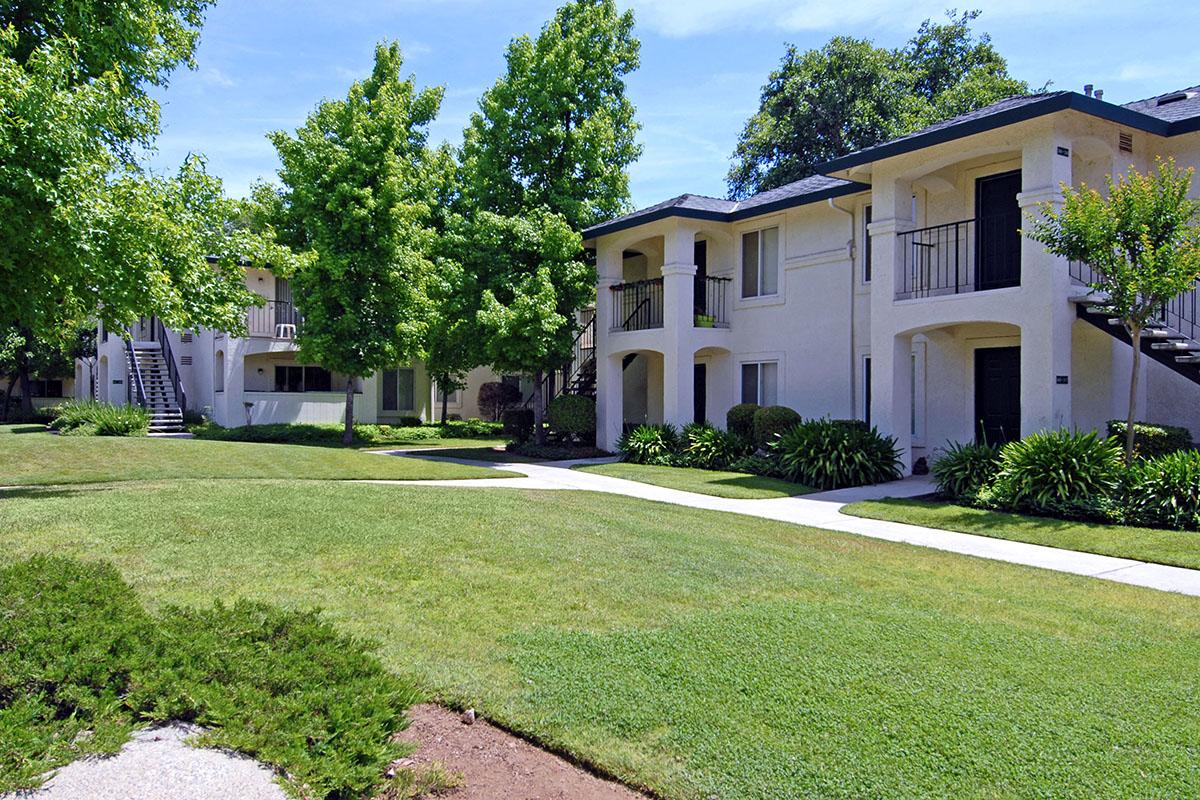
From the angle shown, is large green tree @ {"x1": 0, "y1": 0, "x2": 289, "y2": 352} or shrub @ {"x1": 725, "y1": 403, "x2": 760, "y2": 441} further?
shrub @ {"x1": 725, "y1": 403, "x2": 760, "y2": 441}

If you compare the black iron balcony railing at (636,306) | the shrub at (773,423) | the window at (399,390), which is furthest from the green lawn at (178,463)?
the window at (399,390)

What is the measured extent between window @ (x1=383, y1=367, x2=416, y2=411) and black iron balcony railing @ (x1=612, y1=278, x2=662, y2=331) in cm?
1226

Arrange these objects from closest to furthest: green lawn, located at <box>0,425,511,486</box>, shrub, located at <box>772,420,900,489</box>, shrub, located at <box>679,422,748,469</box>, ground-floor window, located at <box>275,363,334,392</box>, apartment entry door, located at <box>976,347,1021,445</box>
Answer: green lawn, located at <box>0,425,511,486</box>, shrub, located at <box>772,420,900,489</box>, apartment entry door, located at <box>976,347,1021,445</box>, shrub, located at <box>679,422,748,469</box>, ground-floor window, located at <box>275,363,334,392</box>

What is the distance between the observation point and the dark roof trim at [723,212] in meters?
17.9

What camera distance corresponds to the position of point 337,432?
26.1 meters

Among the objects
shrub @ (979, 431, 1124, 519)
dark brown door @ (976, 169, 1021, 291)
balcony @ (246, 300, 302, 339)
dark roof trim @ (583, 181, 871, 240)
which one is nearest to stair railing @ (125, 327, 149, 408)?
balcony @ (246, 300, 302, 339)

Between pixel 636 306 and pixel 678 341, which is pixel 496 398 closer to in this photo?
pixel 636 306

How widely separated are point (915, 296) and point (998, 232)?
1.78 metres

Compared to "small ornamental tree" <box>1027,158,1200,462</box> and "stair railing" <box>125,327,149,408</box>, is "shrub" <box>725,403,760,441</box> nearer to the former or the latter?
"small ornamental tree" <box>1027,158,1200,462</box>

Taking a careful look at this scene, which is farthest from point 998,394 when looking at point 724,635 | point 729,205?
point 724,635

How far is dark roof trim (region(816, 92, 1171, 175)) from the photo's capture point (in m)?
12.8

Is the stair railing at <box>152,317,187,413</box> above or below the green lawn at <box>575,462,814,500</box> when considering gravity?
above

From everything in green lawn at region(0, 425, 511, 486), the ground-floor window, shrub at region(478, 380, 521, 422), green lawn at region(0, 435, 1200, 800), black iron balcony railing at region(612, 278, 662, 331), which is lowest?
green lawn at region(0, 435, 1200, 800)

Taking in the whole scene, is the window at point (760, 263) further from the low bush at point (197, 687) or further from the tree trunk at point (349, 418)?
the low bush at point (197, 687)
